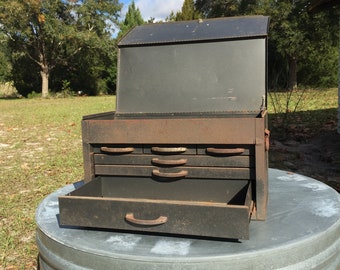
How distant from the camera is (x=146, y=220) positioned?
60.1 inches

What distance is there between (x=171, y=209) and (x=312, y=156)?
4773mm

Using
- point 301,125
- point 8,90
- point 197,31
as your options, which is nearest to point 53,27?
point 8,90

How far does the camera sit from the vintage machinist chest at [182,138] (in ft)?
5.01

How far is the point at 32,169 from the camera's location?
5.30m

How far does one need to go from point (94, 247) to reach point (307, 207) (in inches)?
40.7

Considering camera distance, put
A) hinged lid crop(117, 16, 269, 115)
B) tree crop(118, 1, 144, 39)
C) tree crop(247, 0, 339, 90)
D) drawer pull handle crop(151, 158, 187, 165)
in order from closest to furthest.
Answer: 1. drawer pull handle crop(151, 158, 187, 165)
2. hinged lid crop(117, 16, 269, 115)
3. tree crop(247, 0, 339, 90)
4. tree crop(118, 1, 144, 39)

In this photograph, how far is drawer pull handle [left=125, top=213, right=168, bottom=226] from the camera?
4.91 feet

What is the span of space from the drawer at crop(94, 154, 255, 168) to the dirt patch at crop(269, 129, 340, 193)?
9.57 feet

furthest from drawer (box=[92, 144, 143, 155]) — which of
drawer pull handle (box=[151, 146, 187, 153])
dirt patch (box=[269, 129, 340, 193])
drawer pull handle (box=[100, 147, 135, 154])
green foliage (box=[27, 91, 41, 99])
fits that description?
green foliage (box=[27, 91, 41, 99])

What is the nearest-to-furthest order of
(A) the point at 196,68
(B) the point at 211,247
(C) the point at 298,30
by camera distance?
(B) the point at 211,247 → (A) the point at 196,68 → (C) the point at 298,30

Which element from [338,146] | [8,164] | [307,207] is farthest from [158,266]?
[338,146]

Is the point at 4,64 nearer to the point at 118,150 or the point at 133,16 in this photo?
the point at 133,16

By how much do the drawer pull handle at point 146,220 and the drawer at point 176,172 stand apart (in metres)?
0.32

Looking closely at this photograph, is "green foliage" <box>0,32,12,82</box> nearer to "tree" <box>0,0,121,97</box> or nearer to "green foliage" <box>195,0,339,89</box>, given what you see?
"tree" <box>0,0,121,97</box>
